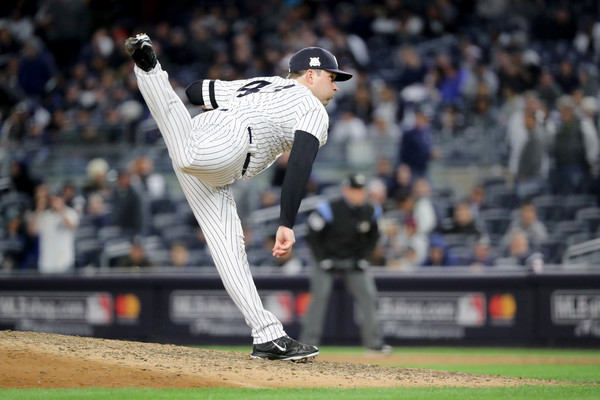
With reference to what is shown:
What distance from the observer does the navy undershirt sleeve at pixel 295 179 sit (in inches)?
214

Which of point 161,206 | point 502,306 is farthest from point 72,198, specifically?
point 502,306

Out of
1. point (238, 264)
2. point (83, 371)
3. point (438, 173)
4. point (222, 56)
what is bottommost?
point (83, 371)

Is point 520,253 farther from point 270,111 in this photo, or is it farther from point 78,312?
point 270,111

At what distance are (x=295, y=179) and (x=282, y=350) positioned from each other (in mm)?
1180

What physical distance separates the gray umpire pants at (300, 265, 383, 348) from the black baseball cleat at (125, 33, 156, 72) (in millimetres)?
5767

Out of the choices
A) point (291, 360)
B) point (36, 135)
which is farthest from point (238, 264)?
point (36, 135)

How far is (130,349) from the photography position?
6344 millimetres

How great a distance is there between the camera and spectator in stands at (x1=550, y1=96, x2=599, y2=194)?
13359 millimetres

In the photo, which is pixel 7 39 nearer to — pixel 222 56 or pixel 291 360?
pixel 222 56

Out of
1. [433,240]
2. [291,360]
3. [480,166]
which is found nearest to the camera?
[291,360]

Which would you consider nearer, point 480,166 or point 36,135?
point 480,166

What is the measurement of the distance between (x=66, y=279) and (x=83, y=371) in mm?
7790

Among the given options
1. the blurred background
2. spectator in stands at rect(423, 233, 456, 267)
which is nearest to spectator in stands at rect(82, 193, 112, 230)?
the blurred background

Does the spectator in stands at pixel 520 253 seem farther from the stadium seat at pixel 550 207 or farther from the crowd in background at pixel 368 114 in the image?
the stadium seat at pixel 550 207
